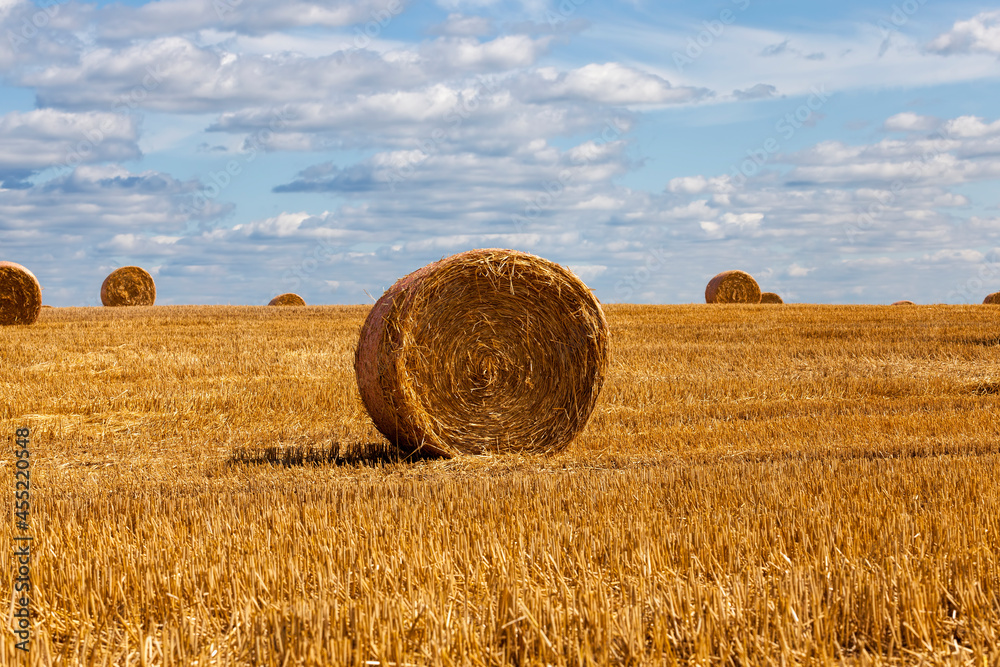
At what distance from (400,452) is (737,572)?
484 cm

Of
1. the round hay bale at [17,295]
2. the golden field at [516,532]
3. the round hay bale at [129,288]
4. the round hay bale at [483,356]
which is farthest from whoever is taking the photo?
the round hay bale at [129,288]

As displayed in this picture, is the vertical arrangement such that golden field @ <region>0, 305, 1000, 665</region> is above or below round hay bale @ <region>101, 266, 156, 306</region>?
below

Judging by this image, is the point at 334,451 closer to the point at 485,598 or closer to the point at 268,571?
the point at 268,571

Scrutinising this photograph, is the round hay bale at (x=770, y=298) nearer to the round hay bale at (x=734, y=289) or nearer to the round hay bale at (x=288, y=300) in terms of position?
the round hay bale at (x=734, y=289)

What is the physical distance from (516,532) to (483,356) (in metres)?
4.26

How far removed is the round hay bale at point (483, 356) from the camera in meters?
8.57

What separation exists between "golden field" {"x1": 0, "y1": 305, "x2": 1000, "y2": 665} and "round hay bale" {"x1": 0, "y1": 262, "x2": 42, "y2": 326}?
24.0ft

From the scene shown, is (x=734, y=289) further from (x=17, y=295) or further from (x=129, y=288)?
(x=17, y=295)

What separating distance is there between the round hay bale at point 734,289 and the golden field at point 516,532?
14.2 metres

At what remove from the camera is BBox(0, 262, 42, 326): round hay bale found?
64.0 ft

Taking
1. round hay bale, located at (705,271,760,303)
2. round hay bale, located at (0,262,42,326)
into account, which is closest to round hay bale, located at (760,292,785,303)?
round hay bale, located at (705,271,760,303)

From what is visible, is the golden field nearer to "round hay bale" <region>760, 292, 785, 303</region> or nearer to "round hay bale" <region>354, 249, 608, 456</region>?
A: "round hay bale" <region>354, 249, 608, 456</region>

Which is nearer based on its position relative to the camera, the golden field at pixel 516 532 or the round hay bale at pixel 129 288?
the golden field at pixel 516 532

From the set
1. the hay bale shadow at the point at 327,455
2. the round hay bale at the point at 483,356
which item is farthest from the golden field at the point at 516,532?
the round hay bale at the point at 483,356
